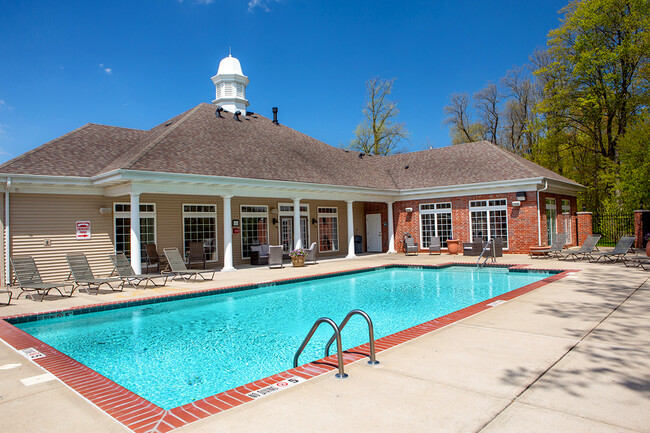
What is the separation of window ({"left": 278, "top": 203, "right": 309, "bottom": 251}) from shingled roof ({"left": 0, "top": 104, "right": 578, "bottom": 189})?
2133 millimetres

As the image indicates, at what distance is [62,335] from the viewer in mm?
6957

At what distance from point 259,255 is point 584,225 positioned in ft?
53.7

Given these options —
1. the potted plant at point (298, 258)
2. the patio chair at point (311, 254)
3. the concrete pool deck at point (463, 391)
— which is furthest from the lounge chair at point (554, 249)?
the concrete pool deck at point (463, 391)

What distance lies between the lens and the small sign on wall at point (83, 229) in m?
13.2

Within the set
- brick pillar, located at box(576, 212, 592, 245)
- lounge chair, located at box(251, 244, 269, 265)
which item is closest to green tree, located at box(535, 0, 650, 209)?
brick pillar, located at box(576, 212, 592, 245)

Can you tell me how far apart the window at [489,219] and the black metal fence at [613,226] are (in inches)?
305

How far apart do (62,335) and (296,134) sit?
1621 centimetres

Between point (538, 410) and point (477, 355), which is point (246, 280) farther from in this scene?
point (538, 410)

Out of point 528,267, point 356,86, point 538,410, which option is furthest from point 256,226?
point 356,86

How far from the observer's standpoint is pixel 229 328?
24.0 feet

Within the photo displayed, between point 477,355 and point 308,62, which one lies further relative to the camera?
point 308,62

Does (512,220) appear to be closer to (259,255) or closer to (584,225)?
(584,225)

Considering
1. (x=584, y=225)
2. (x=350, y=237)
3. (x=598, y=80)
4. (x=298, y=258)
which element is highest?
(x=598, y=80)

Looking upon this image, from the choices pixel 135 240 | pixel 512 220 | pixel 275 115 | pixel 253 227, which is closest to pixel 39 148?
pixel 135 240
